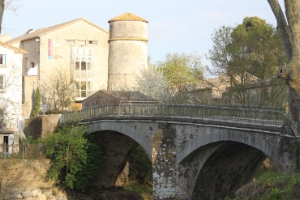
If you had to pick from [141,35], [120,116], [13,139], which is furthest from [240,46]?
[141,35]

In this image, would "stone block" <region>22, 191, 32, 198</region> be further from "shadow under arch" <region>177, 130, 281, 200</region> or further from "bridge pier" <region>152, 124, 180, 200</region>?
"shadow under arch" <region>177, 130, 281, 200</region>

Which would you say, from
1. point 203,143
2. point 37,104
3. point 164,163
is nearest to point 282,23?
point 203,143

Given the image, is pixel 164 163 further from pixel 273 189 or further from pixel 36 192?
pixel 273 189

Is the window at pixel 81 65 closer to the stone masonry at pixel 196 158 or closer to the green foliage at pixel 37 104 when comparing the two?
the green foliage at pixel 37 104

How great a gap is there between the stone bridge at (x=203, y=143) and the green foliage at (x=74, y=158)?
3.17 metres

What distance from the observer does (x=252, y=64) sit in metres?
37.9

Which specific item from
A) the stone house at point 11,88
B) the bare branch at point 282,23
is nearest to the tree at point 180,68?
the stone house at point 11,88

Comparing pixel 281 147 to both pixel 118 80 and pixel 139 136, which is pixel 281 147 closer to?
pixel 139 136

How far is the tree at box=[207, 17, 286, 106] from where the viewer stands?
36.8m

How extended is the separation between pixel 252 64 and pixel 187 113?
822 cm

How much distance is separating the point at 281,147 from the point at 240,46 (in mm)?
16416

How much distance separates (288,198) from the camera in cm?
1458

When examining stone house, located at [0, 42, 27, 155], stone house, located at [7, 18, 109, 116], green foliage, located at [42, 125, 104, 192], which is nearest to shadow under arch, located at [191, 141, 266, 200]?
green foliage, located at [42, 125, 104, 192]

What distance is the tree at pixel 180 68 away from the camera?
70.9 meters
